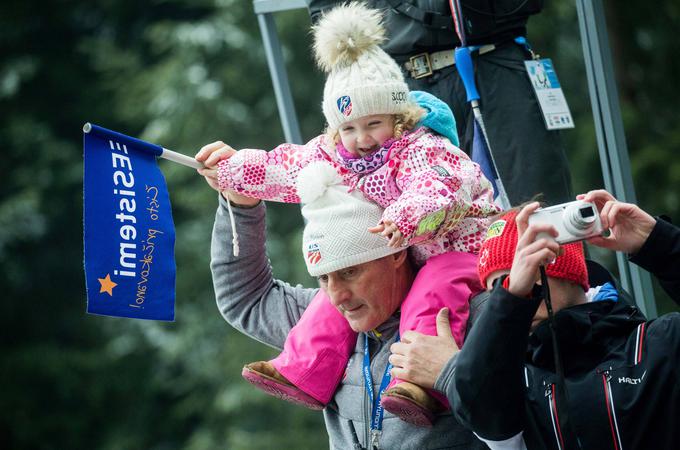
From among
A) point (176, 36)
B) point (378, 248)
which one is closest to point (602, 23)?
point (378, 248)

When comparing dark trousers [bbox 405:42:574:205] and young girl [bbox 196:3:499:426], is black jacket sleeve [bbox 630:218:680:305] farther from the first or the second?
dark trousers [bbox 405:42:574:205]

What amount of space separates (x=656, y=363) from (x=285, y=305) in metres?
1.15

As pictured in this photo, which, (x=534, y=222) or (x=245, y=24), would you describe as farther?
(x=245, y=24)

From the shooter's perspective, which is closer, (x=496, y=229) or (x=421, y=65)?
(x=496, y=229)

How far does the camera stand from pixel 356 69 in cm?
261

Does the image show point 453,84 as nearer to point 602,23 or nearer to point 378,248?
point 602,23

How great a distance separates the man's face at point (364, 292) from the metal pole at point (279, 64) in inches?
57.0

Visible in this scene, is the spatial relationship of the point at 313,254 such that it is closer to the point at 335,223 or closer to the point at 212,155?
the point at 335,223

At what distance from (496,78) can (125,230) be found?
1173 millimetres

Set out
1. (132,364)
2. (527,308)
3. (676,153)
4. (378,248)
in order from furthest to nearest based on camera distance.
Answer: (132,364), (676,153), (378,248), (527,308)

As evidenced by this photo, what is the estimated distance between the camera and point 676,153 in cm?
773

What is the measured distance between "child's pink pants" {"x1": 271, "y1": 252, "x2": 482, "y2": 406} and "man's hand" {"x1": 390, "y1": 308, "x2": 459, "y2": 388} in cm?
4

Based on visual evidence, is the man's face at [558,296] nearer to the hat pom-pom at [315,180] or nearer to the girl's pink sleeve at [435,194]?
the girl's pink sleeve at [435,194]

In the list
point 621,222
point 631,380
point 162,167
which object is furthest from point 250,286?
point 162,167
